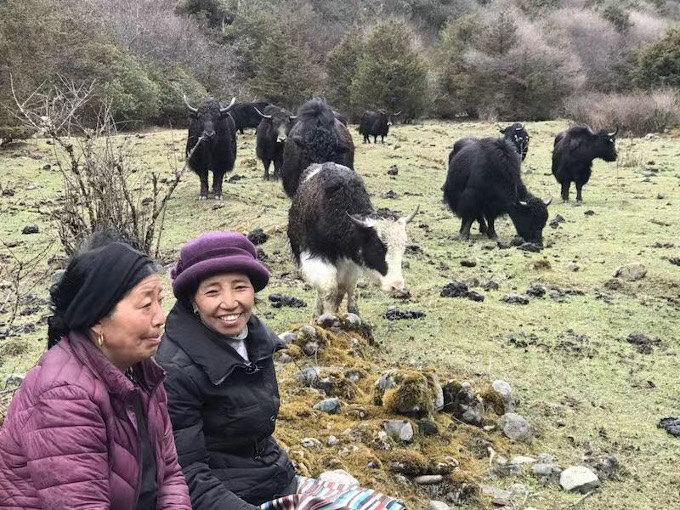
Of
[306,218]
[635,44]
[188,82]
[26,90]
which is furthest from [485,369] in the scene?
[635,44]

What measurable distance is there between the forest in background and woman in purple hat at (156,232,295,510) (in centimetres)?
2208

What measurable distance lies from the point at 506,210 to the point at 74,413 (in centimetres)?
945

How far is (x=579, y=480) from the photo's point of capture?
380cm

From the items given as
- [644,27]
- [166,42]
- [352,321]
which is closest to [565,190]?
[352,321]

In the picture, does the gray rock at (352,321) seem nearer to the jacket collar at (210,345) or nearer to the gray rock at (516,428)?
the gray rock at (516,428)

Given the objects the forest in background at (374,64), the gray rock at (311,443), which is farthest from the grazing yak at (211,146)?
the forest in background at (374,64)

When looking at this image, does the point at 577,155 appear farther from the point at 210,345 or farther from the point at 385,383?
the point at 210,345

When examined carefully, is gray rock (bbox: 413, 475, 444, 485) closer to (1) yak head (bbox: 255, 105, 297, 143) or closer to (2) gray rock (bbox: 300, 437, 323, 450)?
(2) gray rock (bbox: 300, 437, 323, 450)

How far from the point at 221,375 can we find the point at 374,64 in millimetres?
32404

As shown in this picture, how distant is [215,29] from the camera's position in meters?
40.6

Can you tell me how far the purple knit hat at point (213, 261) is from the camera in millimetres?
2568

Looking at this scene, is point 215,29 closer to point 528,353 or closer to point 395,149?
point 395,149

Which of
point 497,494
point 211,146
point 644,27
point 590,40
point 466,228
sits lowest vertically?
point 497,494

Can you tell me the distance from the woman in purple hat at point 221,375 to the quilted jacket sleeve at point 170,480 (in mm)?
196
